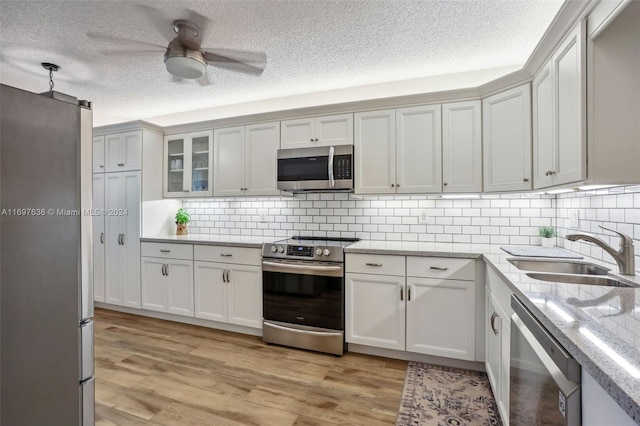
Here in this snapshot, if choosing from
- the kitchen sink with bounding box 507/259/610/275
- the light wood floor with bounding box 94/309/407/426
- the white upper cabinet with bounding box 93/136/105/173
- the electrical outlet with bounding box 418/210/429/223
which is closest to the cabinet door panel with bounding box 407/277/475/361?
the light wood floor with bounding box 94/309/407/426

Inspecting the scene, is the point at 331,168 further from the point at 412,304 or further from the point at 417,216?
the point at 412,304

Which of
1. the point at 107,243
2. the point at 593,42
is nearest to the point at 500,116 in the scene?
the point at 593,42

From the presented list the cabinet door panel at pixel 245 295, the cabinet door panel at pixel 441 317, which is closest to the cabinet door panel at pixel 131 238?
the cabinet door panel at pixel 245 295

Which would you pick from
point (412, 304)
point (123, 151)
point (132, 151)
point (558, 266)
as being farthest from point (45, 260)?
point (123, 151)

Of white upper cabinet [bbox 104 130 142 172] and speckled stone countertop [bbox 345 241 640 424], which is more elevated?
white upper cabinet [bbox 104 130 142 172]

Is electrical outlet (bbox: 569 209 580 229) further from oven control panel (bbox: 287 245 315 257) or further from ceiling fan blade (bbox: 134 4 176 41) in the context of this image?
ceiling fan blade (bbox: 134 4 176 41)

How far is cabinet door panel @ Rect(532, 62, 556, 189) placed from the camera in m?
1.86

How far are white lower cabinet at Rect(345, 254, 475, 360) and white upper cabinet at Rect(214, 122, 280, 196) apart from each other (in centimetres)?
128

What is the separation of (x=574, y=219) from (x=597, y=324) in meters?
1.70

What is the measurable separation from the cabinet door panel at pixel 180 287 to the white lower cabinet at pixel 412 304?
1728 millimetres

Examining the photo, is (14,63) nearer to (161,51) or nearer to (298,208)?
(161,51)

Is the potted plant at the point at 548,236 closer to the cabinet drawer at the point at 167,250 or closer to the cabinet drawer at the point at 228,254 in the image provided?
the cabinet drawer at the point at 228,254

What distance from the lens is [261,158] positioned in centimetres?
328

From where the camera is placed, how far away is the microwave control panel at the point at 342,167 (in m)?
2.89
